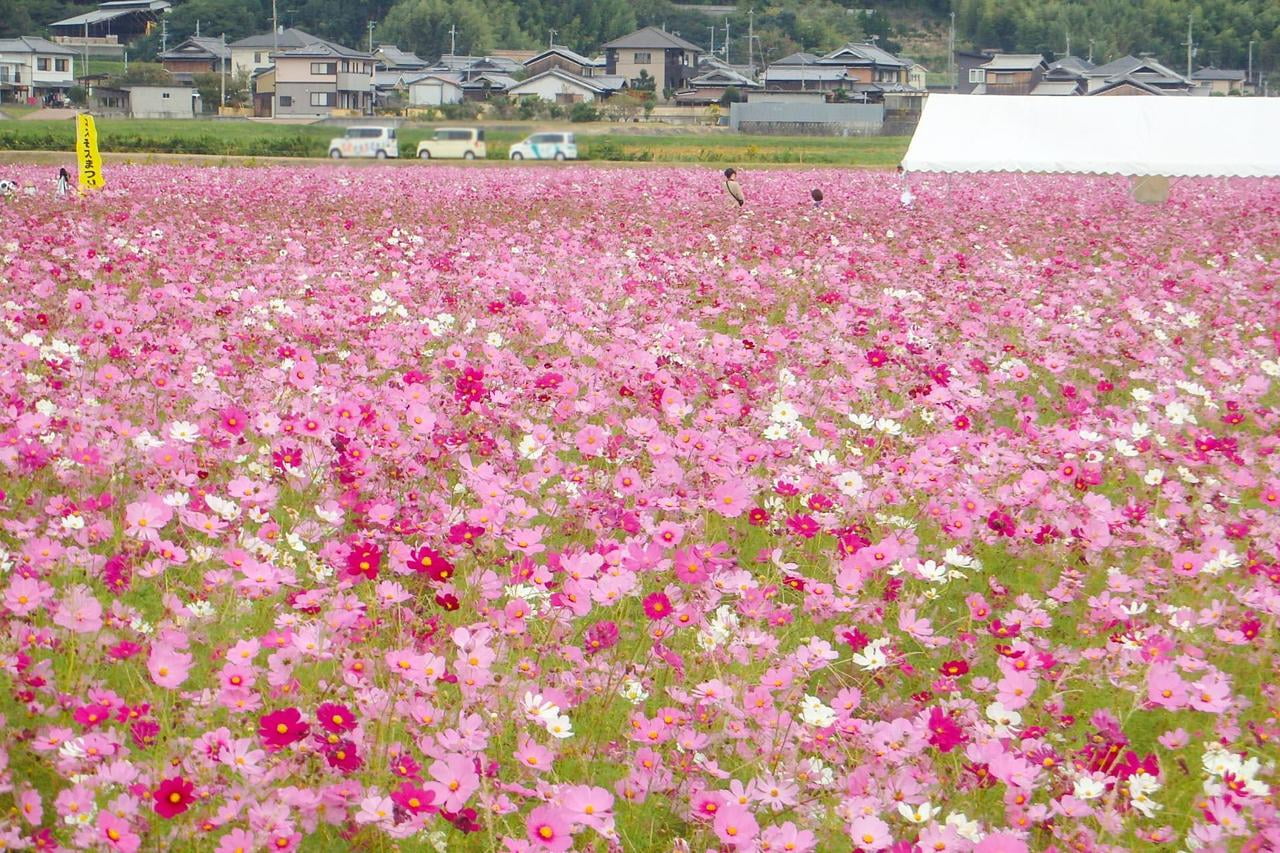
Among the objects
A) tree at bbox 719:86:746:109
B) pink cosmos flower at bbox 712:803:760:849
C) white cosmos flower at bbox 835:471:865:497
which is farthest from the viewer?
tree at bbox 719:86:746:109

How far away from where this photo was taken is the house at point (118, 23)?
97.1 metres

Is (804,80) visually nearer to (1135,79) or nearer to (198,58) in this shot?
(1135,79)

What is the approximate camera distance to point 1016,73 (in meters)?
85.2

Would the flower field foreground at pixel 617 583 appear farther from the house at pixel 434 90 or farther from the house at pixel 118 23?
the house at pixel 118 23

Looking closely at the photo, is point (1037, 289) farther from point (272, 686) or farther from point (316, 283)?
point (272, 686)

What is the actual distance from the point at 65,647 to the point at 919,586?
7.20 feet

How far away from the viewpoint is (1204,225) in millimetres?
15750

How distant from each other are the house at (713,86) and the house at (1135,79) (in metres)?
19.0

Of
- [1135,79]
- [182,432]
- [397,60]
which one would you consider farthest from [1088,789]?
[397,60]

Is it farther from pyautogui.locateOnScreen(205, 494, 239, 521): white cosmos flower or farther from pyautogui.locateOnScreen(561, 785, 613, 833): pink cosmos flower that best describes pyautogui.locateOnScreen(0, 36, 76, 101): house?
pyautogui.locateOnScreen(561, 785, 613, 833): pink cosmos flower

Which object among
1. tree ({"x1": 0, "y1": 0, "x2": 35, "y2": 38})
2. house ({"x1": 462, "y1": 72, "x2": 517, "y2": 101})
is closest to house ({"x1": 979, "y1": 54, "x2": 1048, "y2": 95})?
house ({"x1": 462, "y1": 72, "x2": 517, "y2": 101})

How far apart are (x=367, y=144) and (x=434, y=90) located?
33.8m

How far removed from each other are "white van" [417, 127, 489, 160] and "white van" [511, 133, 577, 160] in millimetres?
1023

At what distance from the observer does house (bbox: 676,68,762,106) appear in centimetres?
7156
